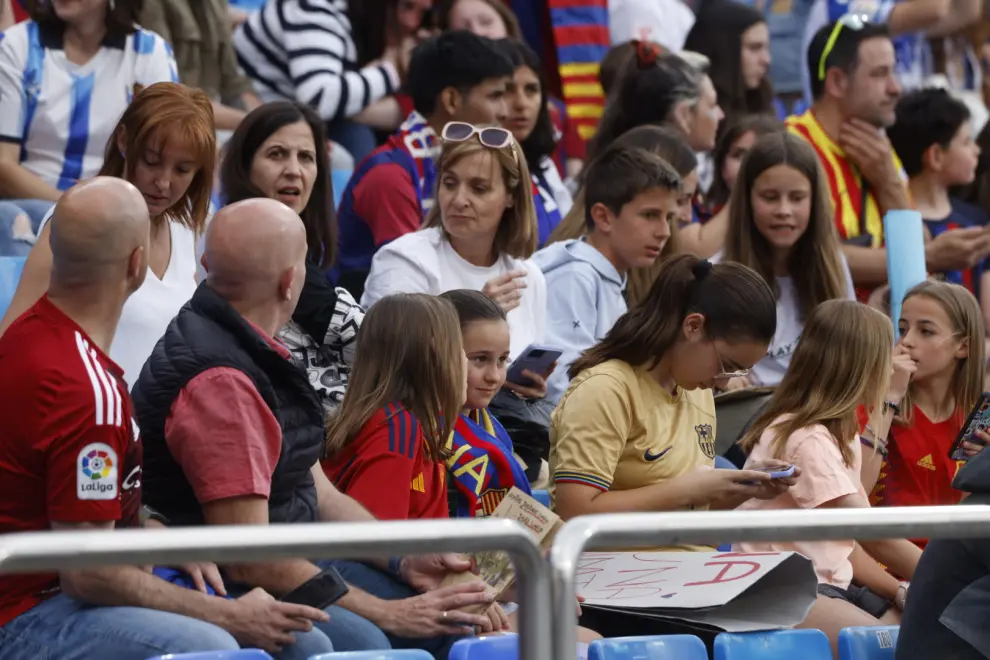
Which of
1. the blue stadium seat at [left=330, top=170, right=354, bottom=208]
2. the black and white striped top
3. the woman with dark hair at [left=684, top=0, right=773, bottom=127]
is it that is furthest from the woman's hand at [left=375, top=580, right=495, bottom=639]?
the woman with dark hair at [left=684, top=0, right=773, bottom=127]

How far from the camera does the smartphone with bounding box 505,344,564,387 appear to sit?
14.3 feet

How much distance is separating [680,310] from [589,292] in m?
0.89

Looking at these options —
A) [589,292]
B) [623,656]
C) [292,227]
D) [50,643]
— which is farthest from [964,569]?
[589,292]

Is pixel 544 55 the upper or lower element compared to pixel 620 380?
upper

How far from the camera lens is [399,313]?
368 centimetres

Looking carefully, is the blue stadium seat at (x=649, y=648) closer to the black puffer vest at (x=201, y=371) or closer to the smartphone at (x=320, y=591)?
the smartphone at (x=320, y=591)

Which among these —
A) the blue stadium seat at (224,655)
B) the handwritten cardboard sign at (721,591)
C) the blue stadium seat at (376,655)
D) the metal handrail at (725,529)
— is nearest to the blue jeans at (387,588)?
the handwritten cardboard sign at (721,591)

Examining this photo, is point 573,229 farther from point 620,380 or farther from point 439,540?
point 439,540

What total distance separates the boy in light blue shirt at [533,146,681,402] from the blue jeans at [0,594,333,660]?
2.29 m

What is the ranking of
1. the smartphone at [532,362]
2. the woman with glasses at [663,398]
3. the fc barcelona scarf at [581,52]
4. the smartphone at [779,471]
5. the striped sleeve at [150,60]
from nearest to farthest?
the smartphone at [779,471] < the woman with glasses at [663,398] < the smartphone at [532,362] < the striped sleeve at [150,60] < the fc barcelona scarf at [581,52]

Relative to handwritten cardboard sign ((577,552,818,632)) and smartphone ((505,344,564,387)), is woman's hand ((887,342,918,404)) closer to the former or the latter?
smartphone ((505,344,564,387))

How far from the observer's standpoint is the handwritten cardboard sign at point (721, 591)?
344 centimetres

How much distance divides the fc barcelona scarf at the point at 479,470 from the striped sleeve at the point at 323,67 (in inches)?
105

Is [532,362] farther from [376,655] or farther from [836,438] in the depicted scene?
[376,655]
